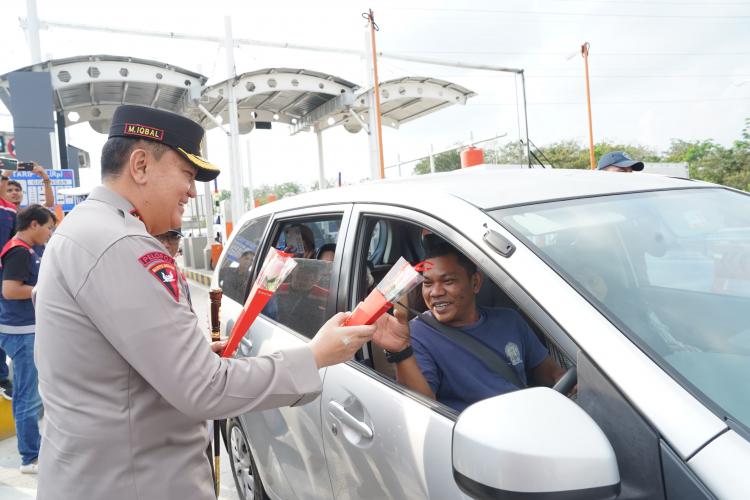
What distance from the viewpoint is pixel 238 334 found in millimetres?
1599

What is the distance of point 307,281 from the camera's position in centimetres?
226

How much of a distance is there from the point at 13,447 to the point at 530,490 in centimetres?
472

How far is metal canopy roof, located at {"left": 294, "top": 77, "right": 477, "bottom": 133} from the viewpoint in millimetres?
12344

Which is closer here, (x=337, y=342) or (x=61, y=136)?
(x=337, y=342)

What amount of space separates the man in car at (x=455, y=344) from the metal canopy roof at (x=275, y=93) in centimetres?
1005

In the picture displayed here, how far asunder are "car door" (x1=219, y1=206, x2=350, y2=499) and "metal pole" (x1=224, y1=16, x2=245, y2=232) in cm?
989

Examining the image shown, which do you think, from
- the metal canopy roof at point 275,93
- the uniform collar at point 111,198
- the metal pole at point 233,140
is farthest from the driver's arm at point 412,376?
the metal pole at point 233,140

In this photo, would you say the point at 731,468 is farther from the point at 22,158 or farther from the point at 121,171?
the point at 22,158

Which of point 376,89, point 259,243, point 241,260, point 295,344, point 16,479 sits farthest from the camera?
point 376,89

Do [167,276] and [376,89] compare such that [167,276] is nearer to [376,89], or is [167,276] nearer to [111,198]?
[111,198]

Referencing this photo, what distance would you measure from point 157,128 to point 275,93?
1137cm

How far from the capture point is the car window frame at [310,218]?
2.05 meters

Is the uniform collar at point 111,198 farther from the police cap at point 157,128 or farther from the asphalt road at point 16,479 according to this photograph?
the asphalt road at point 16,479

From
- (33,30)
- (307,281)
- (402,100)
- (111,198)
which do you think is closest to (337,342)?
(111,198)
